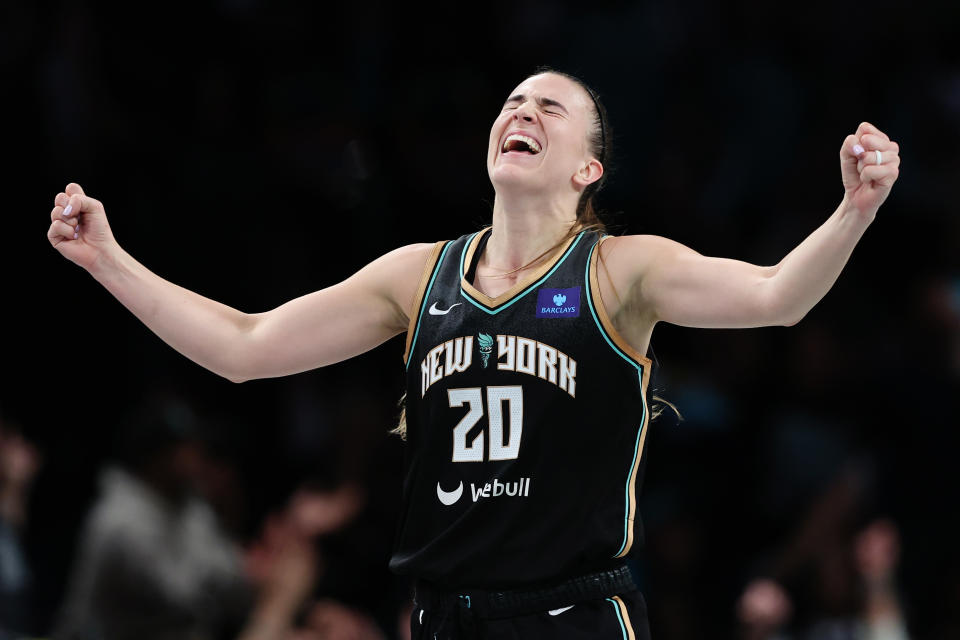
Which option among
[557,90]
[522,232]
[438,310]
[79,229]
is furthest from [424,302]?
[79,229]

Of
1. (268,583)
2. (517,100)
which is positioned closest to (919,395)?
(268,583)

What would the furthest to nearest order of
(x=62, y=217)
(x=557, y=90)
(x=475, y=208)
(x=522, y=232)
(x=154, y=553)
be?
(x=475, y=208), (x=154, y=553), (x=557, y=90), (x=522, y=232), (x=62, y=217)

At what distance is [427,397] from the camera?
133 inches

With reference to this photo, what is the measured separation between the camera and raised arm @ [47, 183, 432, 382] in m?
3.53

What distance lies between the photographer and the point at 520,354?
329cm

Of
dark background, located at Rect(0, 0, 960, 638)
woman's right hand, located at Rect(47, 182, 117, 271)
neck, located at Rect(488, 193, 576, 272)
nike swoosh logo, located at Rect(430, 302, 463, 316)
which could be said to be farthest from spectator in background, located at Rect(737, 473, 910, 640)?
woman's right hand, located at Rect(47, 182, 117, 271)

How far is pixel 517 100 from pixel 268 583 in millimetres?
3578

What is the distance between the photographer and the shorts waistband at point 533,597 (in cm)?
322

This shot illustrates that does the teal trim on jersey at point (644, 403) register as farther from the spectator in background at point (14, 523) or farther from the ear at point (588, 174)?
the spectator in background at point (14, 523)

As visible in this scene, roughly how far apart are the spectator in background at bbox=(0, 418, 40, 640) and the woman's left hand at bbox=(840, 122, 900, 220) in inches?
173

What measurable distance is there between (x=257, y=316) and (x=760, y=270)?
1.39 meters

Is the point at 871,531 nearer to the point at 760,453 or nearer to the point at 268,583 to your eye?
the point at 760,453

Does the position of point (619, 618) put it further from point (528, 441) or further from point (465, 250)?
point (465, 250)

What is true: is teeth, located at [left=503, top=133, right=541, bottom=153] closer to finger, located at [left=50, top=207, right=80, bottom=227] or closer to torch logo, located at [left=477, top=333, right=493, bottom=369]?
torch logo, located at [left=477, top=333, right=493, bottom=369]
